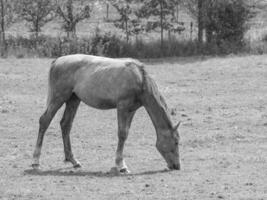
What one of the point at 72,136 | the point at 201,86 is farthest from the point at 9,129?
the point at 201,86

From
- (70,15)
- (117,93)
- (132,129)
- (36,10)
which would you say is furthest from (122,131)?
(36,10)

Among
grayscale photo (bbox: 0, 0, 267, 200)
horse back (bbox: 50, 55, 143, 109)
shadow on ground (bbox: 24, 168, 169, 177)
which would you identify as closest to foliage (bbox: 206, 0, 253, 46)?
grayscale photo (bbox: 0, 0, 267, 200)

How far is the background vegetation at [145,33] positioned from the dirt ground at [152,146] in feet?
28.3

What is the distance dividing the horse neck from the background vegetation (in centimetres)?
2319

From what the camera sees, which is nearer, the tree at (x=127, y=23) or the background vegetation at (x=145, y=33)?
the background vegetation at (x=145, y=33)

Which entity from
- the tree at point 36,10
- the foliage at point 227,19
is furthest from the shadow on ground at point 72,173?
the tree at point 36,10

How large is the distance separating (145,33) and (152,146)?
26.4m

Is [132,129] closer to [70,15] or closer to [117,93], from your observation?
[117,93]

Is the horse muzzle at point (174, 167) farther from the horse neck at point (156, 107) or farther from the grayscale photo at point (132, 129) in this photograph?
the horse neck at point (156, 107)

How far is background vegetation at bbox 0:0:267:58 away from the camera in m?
37.3

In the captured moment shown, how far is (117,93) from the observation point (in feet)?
43.1

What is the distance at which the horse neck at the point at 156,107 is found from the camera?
43.0 ft

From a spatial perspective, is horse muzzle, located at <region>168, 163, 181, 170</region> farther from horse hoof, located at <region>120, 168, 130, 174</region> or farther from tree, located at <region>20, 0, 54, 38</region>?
tree, located at <region>20, 0, 54, 38</region>

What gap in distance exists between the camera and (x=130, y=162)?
1417 cm
